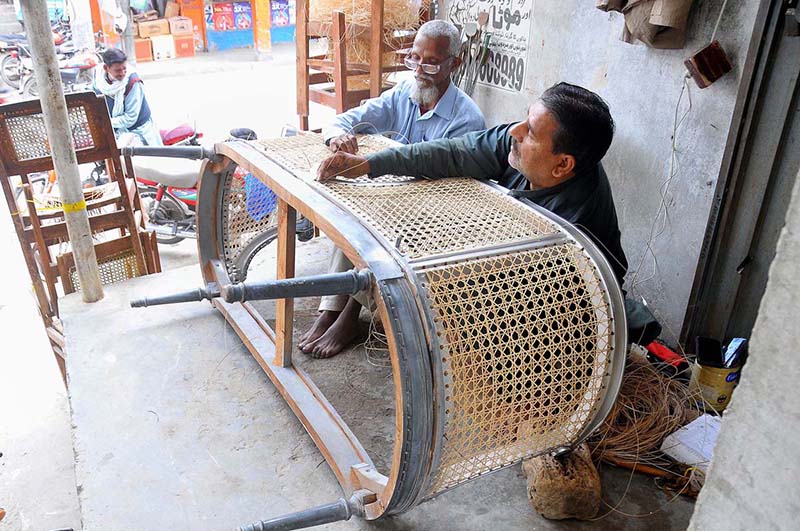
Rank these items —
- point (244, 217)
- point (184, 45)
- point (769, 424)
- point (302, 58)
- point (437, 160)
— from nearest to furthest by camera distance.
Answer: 1. point (769, 424)
2. point (437, 160)
3. point (244, 217)
4. point (302, 58)
5. point (184, 45)

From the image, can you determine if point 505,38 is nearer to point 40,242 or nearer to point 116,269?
point 116,269

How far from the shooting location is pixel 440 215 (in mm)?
1921

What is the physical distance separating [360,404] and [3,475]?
1.99m

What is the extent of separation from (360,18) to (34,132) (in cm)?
199

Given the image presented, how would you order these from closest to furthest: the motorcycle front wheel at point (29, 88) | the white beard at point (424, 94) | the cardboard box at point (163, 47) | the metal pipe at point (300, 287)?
the metal pipe at point (300, 287) < the white beard at point (424, 94) < the motorcycle front wheel at point (29, 88) < the cardboard box at point (163, 47)

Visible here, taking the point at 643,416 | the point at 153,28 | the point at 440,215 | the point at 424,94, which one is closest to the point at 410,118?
the point at 424,94

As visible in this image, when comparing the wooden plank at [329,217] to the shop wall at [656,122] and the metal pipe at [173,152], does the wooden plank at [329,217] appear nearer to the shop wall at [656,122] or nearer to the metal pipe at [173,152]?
the metal pipe at [173,152]

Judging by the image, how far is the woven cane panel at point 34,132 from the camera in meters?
3.05

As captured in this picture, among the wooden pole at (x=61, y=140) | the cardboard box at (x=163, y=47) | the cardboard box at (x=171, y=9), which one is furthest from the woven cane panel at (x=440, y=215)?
the cardboard box at (x=171, y=9)

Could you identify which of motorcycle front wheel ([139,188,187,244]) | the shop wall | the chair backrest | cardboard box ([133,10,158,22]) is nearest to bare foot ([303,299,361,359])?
the shop wall

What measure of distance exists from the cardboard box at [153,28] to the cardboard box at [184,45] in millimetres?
275

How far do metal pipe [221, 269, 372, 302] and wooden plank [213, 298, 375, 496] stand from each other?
2.46 ft

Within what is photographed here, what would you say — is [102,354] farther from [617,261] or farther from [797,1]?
[797,1]

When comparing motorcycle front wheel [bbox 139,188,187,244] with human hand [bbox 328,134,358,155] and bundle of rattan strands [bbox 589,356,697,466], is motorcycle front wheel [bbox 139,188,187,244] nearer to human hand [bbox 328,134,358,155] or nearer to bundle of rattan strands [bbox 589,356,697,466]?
human hand [bbox 328,134,358,155]
